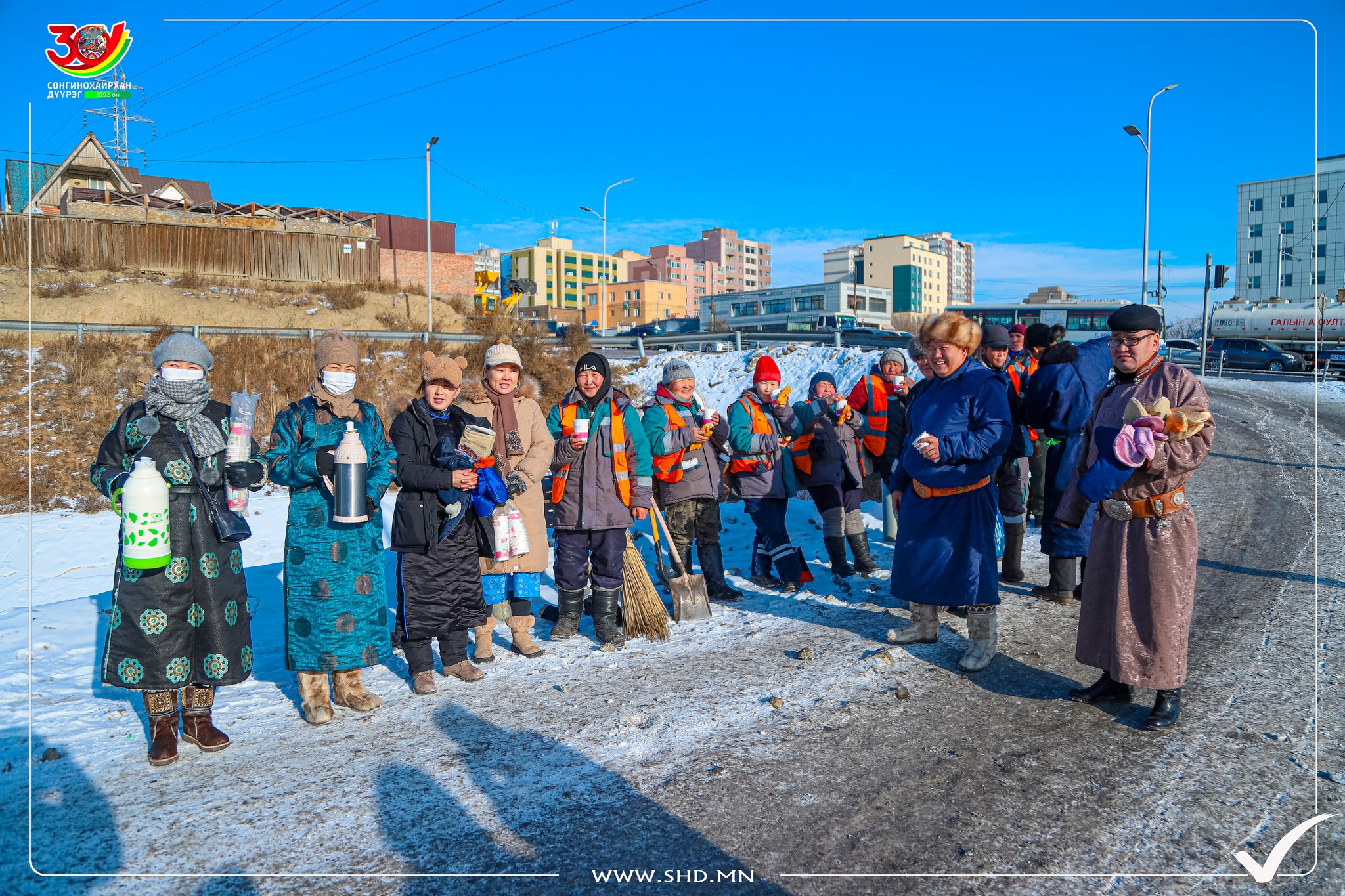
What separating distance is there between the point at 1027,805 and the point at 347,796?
284 centimetres

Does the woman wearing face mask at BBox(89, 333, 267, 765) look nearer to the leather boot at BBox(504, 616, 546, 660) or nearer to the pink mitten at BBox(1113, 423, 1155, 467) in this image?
the leather boot at BBox(504, 616, 546, 660)

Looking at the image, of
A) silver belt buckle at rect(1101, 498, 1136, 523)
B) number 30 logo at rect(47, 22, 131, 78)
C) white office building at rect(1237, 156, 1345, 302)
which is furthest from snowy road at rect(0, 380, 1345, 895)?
white office building at rect(1237, 156, 1345, 302)

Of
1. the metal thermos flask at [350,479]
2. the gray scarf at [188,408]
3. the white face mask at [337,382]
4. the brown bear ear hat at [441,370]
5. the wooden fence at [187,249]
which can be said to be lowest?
the metal thermos flask at [350,479]

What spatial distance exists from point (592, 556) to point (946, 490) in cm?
249

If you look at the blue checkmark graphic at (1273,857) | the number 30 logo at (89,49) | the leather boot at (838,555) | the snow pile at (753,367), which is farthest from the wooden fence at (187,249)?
the blue checkmark graphic at (1273,857)

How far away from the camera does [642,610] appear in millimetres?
5531

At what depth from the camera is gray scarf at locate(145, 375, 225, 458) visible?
3637 mm

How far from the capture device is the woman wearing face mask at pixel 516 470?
5199 mm

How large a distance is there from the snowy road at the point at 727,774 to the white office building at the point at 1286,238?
6845cm

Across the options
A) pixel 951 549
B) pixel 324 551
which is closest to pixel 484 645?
pixel 324 551

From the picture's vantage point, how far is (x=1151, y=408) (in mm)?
3633

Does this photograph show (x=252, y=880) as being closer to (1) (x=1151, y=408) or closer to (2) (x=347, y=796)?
(2) (x=347, y=796)

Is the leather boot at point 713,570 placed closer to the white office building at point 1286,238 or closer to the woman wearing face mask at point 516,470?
the woman wearing face mask at point 516,470

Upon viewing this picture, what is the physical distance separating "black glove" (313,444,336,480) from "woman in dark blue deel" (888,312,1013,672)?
127 inches
